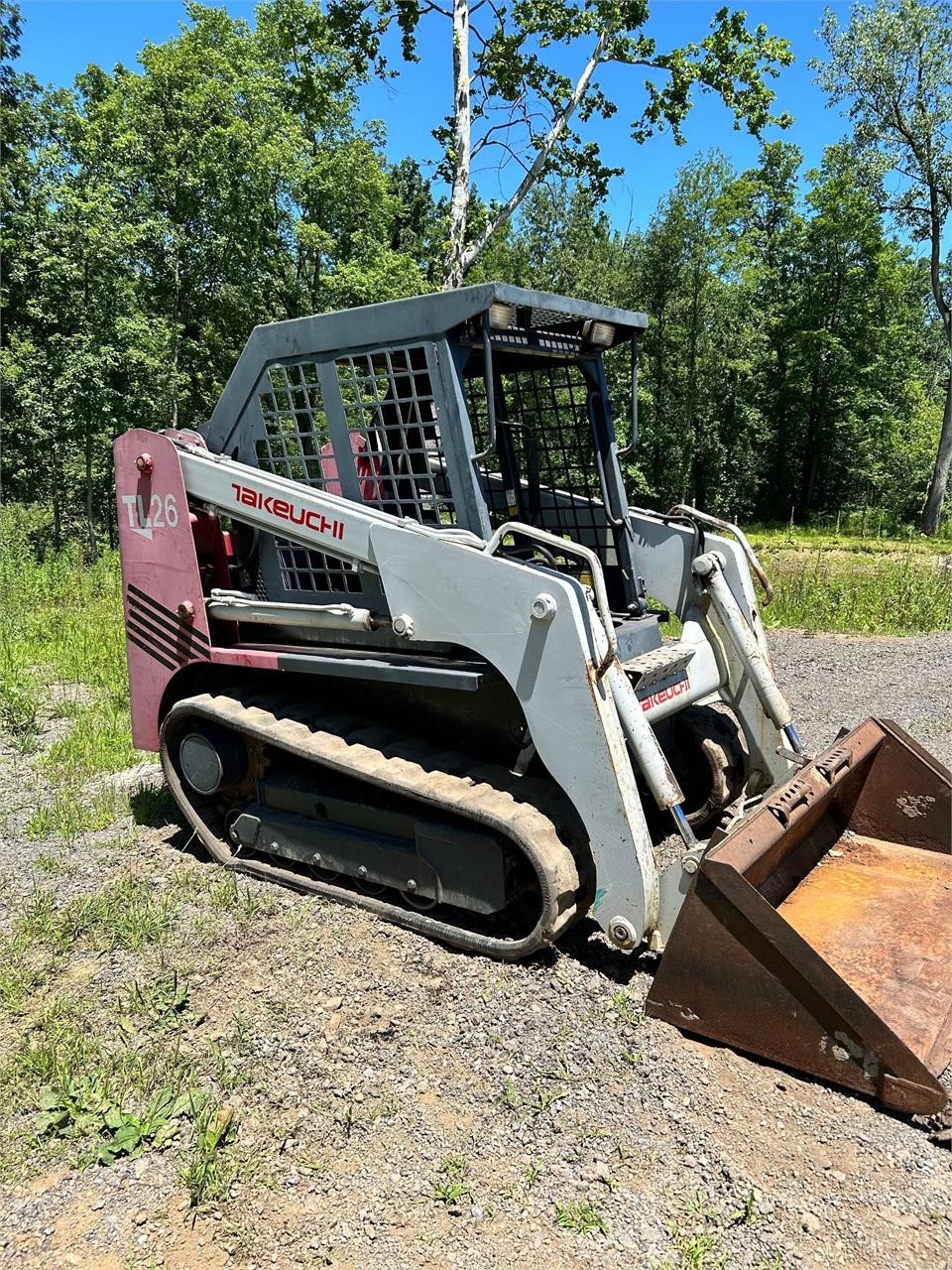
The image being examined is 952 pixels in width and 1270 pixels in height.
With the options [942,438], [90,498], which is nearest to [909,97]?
[942,438]

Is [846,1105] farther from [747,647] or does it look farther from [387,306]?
[387,306]

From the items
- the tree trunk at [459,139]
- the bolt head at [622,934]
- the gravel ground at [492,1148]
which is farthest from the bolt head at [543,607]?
the tree trunk at [459,139]

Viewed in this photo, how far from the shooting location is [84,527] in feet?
67.4

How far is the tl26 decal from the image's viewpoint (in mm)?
4410

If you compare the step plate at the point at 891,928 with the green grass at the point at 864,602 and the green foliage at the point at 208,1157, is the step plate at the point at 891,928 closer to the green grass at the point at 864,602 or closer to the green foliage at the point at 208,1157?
the green foliage at the point at 208,1157

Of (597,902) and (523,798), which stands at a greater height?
A: (523,798)

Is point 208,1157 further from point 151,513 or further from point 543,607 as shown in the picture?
point 151,513

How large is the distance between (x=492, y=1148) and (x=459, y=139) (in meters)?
15.3

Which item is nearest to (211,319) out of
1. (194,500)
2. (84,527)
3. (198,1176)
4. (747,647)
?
(84,527)

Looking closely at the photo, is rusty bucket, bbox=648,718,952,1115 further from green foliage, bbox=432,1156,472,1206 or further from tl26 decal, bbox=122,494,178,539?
tl26 decal, bbox=122,494,178,539

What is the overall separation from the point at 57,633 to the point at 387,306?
7.73 m

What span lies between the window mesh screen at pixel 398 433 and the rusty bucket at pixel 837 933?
186cm

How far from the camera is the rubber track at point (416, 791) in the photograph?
Answer: 334cm

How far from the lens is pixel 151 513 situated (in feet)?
14.7
